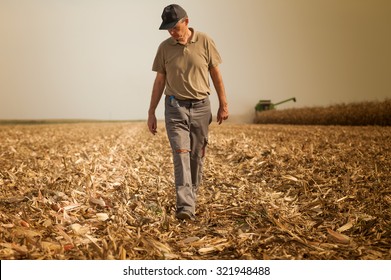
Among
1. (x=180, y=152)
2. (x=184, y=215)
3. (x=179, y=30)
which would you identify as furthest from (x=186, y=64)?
(x=184, y=215)

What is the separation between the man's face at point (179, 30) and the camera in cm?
433

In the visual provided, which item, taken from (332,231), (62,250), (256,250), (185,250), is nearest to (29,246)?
(62,250)

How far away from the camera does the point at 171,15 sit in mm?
4234

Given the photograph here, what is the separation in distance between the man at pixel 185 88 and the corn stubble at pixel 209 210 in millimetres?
448

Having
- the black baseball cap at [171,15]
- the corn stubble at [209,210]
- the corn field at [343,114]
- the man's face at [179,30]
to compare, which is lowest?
the corn stubble at [209,210]

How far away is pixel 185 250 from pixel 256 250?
66 centimetres

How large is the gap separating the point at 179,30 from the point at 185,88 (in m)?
0.63

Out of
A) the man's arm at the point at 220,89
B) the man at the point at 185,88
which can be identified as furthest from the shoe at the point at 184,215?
the man's arm at the point at 220,89

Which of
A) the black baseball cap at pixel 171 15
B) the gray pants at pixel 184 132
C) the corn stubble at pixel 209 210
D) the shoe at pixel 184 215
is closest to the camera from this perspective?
the corn stubble at pixel 209 210

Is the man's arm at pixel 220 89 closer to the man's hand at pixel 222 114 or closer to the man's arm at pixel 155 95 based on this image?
the man's hand at pixel 222 114

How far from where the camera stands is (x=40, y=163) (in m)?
8.14

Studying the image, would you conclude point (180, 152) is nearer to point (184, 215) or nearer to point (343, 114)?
point (184, 215)

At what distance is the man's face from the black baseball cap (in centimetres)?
5

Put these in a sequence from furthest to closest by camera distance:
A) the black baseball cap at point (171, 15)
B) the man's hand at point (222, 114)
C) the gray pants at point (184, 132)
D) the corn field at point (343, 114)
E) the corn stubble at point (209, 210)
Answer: the corn field at point (343, 114)
the man's hand at point (222, 114)
the gray pants at point (184, 132)
the black baseball cap at point (171, 15)
the corn stubble at point (209, 210)
